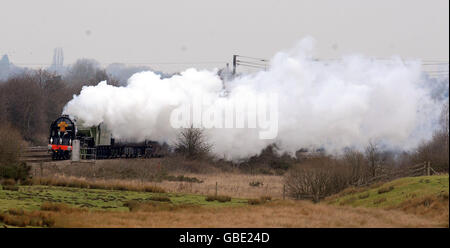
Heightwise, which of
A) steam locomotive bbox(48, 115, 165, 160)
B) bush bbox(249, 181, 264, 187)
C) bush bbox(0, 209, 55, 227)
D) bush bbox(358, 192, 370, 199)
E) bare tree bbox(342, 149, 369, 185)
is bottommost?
bush bbox(0, 209, 55, 227)

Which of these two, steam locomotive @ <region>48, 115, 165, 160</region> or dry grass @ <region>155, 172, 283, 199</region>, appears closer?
dry grass @ <region>155, 172, 283, 199</region>

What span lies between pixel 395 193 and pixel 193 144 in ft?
97.5

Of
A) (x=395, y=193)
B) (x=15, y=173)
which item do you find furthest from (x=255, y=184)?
(x=15, y=173)

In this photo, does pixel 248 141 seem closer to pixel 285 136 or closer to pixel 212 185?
pixel 285 136

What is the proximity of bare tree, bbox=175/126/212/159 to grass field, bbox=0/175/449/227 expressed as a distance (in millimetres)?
23767

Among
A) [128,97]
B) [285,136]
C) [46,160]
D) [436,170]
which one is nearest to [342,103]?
[285,136]

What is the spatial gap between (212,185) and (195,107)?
17.7m

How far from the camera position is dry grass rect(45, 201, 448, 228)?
1038 inches

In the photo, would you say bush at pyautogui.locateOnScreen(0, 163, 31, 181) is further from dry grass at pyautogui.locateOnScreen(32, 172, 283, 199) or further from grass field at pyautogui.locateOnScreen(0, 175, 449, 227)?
grass field at pyautogui.locateOnScreen(0, 175, 449, 227)

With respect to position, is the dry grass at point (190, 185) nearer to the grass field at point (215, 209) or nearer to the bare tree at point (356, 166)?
the grass field at point (215, 209)

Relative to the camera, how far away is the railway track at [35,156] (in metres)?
56.1

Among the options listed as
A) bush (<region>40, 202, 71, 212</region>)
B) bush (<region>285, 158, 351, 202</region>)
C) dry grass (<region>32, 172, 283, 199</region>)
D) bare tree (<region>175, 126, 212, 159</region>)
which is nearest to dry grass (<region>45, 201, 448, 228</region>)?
bush (<region>40, 202, 71, 212</region>)

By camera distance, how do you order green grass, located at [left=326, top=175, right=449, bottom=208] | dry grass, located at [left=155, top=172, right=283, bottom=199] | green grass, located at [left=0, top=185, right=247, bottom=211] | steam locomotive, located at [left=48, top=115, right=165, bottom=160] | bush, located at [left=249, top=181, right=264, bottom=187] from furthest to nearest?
steam locomotive, located at [left=48, top=115, right=165, bottom=160] < bush, located at [left=249, top=181, right=264, bottom=187] < dry grass, located at [left=155, top=172, right=283, bottom=199] < green grass, located at [left=326, top=175, right=449, bottom=208] < green grass, located at [left=0, top=185, right=247, bottom=211]

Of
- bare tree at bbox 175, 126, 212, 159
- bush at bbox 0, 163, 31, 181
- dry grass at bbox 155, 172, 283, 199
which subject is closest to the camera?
bush at bbox 0, 163, 31, 181
